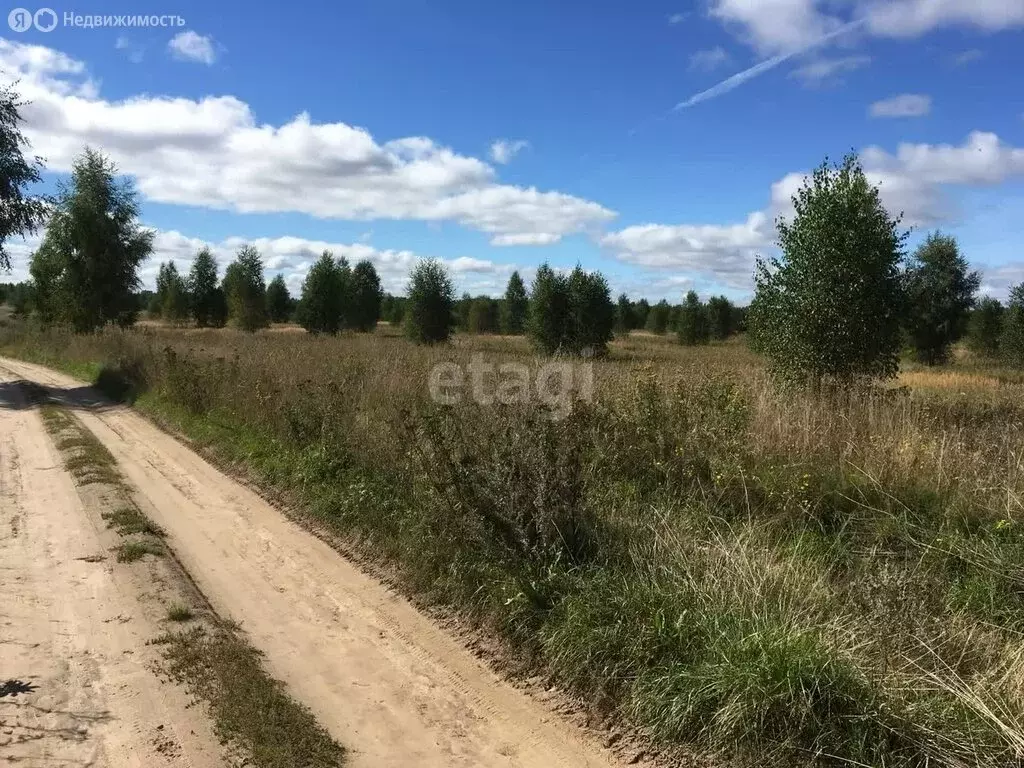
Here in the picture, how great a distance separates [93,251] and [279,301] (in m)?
34.7

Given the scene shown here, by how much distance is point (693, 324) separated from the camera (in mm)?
56000

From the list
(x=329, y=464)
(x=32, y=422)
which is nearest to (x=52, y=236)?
(x=32, y=422)

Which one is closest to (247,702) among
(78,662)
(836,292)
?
(78,662)

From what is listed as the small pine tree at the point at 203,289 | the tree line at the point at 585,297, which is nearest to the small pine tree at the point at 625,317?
the tree line at the point at 585,297

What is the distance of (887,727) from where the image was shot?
330cm

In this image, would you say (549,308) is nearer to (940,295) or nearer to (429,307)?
(429,307)

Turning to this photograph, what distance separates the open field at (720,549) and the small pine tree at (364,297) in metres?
49.0

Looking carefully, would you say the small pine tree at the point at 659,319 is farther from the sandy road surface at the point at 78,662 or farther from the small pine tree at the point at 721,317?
the sandy road surface at the point at 78,662

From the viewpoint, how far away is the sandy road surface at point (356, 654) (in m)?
3.83

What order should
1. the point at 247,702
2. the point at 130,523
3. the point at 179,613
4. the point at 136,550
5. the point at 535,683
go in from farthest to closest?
1. the point at 130,523
2. the point at 136,550
3. the point at 179,613
4. the point at 535,683
5. the point at 247,702

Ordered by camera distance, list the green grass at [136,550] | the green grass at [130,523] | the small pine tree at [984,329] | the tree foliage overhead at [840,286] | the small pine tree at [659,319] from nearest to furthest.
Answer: the green grass at [136,550] < the green grass at [130,523] < the tree foliage overhead at [840,286] < the small pine tree at [984,329] < the small pine tree at [659,319]

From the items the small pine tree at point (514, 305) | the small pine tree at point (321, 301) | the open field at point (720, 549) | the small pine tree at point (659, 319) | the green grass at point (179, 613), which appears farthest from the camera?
the small pine tree at point (659, 319)

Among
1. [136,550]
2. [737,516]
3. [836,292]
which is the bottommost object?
[136,550]

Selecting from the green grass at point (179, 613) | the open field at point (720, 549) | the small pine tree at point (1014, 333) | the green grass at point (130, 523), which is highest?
the small pine tree at point (1014, 333)
